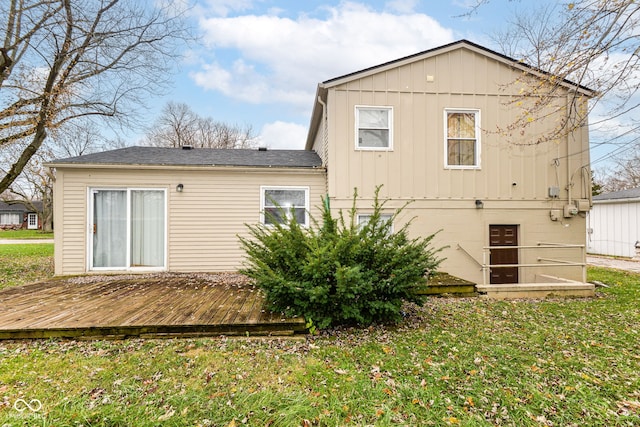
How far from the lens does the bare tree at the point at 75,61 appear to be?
29.2ft

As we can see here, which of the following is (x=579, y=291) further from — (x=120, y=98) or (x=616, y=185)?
(x=616, y=185)

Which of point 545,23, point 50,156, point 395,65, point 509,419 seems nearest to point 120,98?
point 50,156

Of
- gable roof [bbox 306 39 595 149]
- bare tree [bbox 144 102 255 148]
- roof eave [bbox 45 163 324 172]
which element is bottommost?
roof eave [bbox 45 163 324 172]

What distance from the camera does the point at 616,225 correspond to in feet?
49.8

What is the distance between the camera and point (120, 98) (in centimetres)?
1102

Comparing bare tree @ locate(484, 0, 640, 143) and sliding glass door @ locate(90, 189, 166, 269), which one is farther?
sliding glass door @ locate(90, 189, 166, 269)

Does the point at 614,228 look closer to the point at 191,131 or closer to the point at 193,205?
the point at 193,205

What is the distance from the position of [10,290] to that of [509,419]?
831cm

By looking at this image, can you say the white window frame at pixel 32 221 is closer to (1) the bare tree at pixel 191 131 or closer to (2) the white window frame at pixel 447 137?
(1) the bare tree at pixel 191 131

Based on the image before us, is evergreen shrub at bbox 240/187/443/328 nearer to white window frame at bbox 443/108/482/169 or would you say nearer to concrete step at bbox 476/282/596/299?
concrete step at bbox 476/282/596/299

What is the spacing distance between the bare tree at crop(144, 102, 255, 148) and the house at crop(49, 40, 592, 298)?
66.7 ft

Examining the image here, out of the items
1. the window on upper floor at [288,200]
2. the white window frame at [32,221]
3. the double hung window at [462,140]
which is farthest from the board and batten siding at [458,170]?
the white window frame at [32,221]

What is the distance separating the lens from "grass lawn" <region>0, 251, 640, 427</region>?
7.82ft

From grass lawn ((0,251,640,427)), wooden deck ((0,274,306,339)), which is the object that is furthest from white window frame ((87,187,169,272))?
grass lawn ((0,251,640,427))
